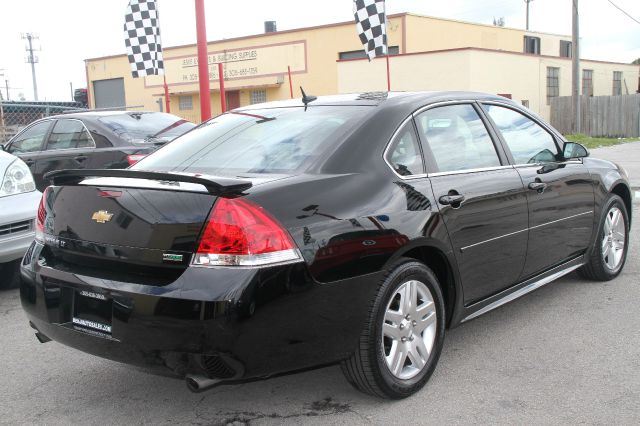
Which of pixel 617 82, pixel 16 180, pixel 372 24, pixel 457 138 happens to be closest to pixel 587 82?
pixel 617 82

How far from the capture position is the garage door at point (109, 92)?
41062 millimetres

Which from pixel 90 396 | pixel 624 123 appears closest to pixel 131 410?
pixel 90 396

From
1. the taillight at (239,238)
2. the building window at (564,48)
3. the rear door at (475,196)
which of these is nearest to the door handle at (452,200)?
the rear door at (475,196)

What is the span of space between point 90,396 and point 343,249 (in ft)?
5.09

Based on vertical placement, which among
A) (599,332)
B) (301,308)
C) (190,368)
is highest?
(301,308)

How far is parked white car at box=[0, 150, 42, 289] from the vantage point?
4.82 metres

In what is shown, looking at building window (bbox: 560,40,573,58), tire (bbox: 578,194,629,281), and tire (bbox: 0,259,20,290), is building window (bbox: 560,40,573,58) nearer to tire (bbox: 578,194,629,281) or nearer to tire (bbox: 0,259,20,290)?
tire (bbox: 578,194,629,281)

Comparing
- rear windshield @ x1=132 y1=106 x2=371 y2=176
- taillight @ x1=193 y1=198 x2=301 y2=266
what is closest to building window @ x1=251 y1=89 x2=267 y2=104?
rear windshield @ x1=132 y1=106 x2=371 y2=176

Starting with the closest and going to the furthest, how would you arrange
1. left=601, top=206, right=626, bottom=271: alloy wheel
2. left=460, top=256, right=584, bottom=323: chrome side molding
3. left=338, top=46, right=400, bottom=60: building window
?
1. left=460, top=256, right=584, bottom=323: chrome side molding
2. left=601, top=206, right=626, bottom=271: alloy wheel
3. left=338, top=46, right=400, bottom=60: building window

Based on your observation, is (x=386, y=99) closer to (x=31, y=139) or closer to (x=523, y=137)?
(x=523, y=137)

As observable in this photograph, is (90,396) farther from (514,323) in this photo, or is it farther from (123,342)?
(514,323)

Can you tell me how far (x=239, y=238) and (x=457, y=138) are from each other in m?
1.70

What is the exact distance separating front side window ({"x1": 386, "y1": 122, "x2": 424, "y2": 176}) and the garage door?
131ft

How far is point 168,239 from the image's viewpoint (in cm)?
261
